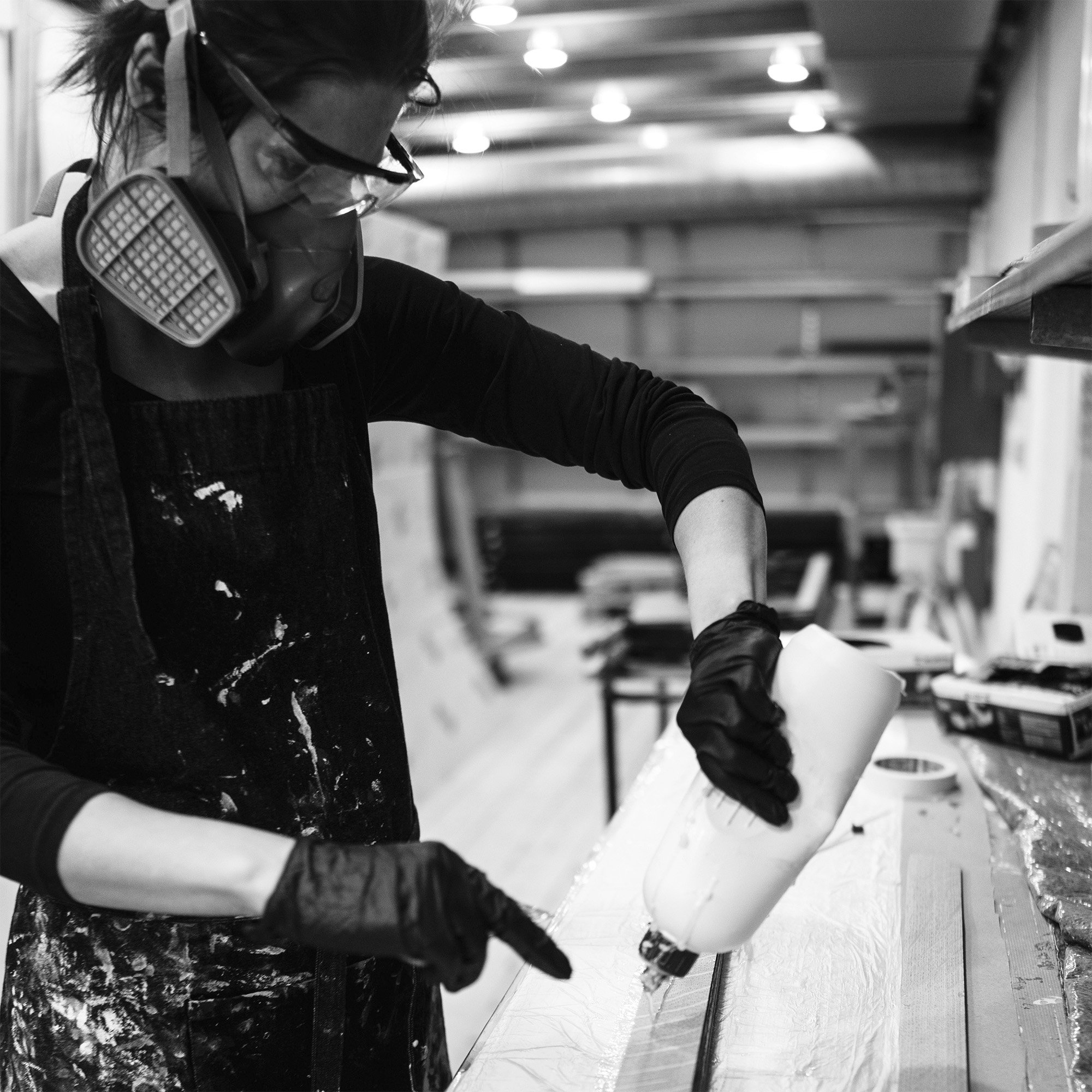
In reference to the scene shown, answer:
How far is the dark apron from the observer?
1.00 meters

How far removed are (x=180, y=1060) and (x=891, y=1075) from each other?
2.25ft

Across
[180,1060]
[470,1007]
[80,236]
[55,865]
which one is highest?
[80,236]

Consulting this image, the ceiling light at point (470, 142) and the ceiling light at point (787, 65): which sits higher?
the ceiling light at point (787, 65)

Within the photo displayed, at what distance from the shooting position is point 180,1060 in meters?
1.07

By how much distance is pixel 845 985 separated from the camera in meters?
1.22

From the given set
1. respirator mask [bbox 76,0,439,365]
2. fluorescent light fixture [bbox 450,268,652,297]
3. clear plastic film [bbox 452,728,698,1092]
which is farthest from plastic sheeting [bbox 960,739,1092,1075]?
fluorescent light fixture [bbox 450,268,652,297]

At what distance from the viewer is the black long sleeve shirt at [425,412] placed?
97 centimetres

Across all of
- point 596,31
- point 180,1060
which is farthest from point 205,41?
point 596,31

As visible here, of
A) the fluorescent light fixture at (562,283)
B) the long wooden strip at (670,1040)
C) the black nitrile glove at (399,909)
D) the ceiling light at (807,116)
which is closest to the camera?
the black nitrile glove at (399,909)

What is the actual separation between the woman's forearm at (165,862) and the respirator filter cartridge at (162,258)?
1.35ft

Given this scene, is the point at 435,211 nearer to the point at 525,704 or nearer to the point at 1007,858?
the point at 525,704

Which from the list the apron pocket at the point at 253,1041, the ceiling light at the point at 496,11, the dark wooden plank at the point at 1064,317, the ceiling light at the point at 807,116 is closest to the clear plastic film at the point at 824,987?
the apron pocket at the point at 253,1041

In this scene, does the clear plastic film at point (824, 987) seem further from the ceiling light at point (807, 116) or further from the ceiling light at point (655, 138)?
the ceiling light at point (655, 138)

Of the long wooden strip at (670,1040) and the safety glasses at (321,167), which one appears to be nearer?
the safety glasses at (321,167)
